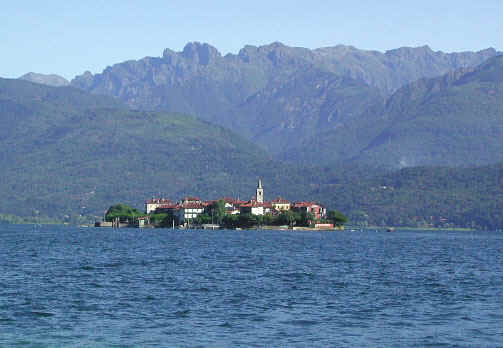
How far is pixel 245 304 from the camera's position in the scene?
76938 mm

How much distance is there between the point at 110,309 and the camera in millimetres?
72938

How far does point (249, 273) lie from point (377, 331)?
1721 inches

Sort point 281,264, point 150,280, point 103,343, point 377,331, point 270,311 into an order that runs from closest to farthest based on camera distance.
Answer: point 103,343
point 377,331
point 270,311
point 150,280
point 281,264

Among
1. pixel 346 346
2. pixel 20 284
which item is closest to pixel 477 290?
pixel 346 346

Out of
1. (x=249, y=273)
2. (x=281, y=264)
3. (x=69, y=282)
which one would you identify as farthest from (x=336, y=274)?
(x=69, y=282)

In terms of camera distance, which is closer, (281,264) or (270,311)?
(270,311)

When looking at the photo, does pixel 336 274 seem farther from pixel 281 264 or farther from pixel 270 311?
pixel 270 311

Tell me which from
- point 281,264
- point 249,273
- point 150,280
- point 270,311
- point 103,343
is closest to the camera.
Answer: point 103,343

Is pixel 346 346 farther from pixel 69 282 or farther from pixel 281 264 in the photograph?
pixel 281 264

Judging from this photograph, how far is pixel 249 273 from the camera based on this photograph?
352ft

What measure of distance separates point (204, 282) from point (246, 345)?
3594cm

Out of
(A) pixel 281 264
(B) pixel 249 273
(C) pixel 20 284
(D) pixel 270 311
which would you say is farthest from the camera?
(A) pixel 281 264

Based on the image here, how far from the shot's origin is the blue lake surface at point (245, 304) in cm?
6175

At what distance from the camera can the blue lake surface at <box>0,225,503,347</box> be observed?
61750mm
